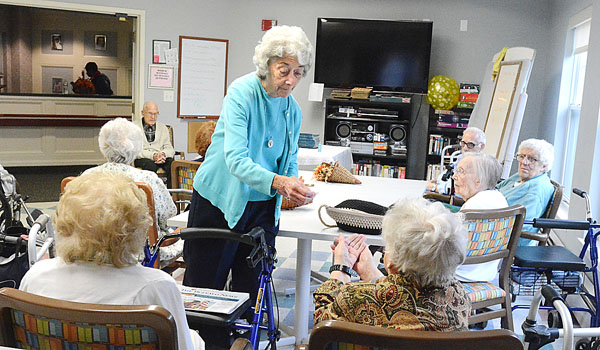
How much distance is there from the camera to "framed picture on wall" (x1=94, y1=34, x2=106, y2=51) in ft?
39.0

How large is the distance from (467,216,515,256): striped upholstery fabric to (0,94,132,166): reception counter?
26.2 feet

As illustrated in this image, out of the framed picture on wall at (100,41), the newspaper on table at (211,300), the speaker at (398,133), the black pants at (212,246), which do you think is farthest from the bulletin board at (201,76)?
the newspaper on table at (211,300)

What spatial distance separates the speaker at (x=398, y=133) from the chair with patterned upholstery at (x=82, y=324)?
6.85 m

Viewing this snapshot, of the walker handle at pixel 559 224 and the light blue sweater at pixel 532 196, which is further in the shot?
the light blue sweater at pixel 532 196

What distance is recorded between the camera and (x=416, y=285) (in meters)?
1.63

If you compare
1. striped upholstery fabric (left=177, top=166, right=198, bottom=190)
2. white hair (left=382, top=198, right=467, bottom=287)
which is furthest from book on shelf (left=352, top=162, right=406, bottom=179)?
white hair (left=382, top=198, right=467, bottom=287)

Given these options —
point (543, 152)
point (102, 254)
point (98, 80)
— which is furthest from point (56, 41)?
point (102, 254)

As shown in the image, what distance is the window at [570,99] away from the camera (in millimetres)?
5826

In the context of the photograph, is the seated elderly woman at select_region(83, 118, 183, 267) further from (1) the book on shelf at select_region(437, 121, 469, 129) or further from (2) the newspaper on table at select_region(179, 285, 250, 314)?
(1) the book on shelf at select_region(437, 121, 469, 129)

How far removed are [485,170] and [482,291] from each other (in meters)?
0.71

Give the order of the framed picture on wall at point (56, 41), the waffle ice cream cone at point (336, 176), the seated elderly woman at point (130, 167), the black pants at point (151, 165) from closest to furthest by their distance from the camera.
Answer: the seated elderly woman at point (130, 167), the waffle ice cream cone at point (336, 176), the black pants at point (151, 165), the framed picture on wall at point (56, 41)

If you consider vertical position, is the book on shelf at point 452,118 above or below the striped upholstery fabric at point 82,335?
above

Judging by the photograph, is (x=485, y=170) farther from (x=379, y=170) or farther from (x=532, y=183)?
(x=379, y=170)

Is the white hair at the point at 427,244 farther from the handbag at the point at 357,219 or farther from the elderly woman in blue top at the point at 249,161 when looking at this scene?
the handbag at the point at 357,219
